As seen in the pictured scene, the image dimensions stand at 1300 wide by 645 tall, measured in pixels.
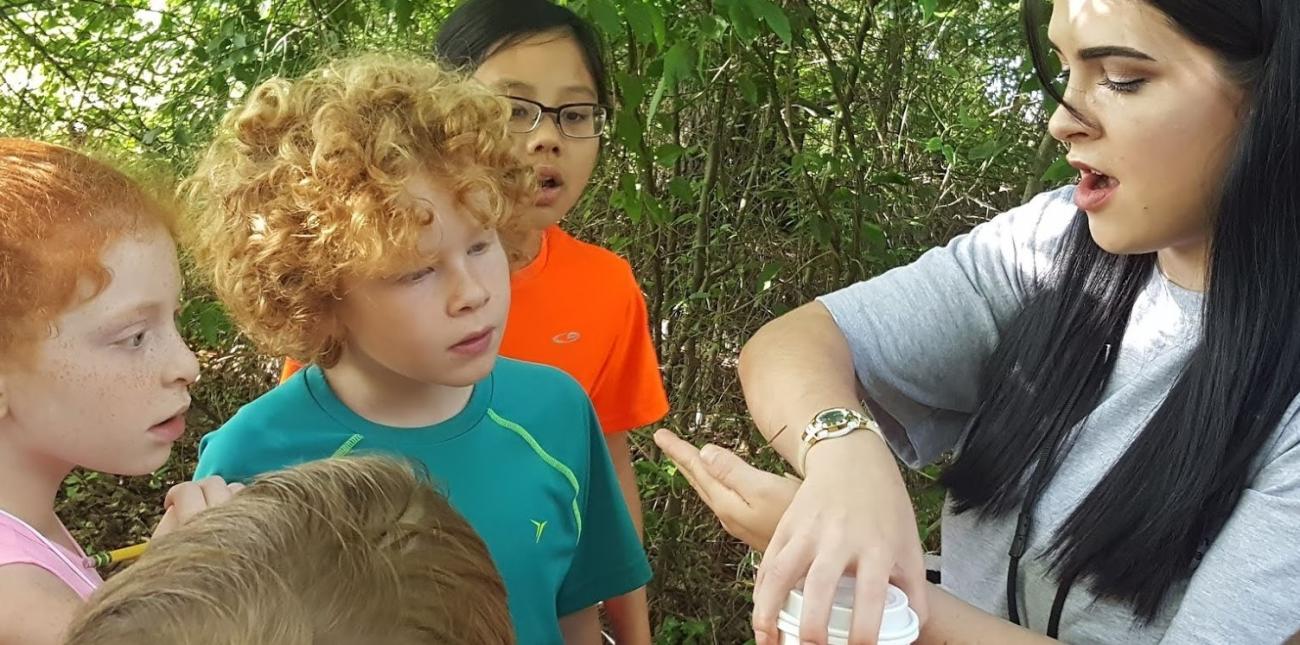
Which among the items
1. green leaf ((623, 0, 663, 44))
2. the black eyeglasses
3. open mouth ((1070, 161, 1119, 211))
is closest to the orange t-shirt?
the black eyeglasses

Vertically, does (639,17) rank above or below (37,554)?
above

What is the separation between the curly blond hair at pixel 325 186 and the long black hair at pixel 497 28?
0.59 m

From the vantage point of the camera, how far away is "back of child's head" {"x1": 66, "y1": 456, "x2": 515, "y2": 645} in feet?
2.47

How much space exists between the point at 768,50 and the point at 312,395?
2571 mm

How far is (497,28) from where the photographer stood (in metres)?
2.20

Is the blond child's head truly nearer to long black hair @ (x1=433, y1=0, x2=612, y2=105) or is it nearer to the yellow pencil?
the yellow pencil

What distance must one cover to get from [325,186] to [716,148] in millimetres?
2747

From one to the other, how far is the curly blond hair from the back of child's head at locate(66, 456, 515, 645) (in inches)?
22.3

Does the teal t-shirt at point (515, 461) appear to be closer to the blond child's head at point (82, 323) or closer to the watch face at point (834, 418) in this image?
the blond child's head at point (82, 323)

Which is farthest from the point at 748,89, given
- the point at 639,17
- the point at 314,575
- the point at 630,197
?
the point at 314,575

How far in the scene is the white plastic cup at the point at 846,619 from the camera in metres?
0.92

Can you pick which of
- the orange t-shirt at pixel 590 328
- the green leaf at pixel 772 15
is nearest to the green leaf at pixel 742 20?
the green leaf at pixel 772 15

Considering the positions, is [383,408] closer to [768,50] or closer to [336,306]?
[336,306]

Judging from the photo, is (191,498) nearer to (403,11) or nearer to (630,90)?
(403,11)
